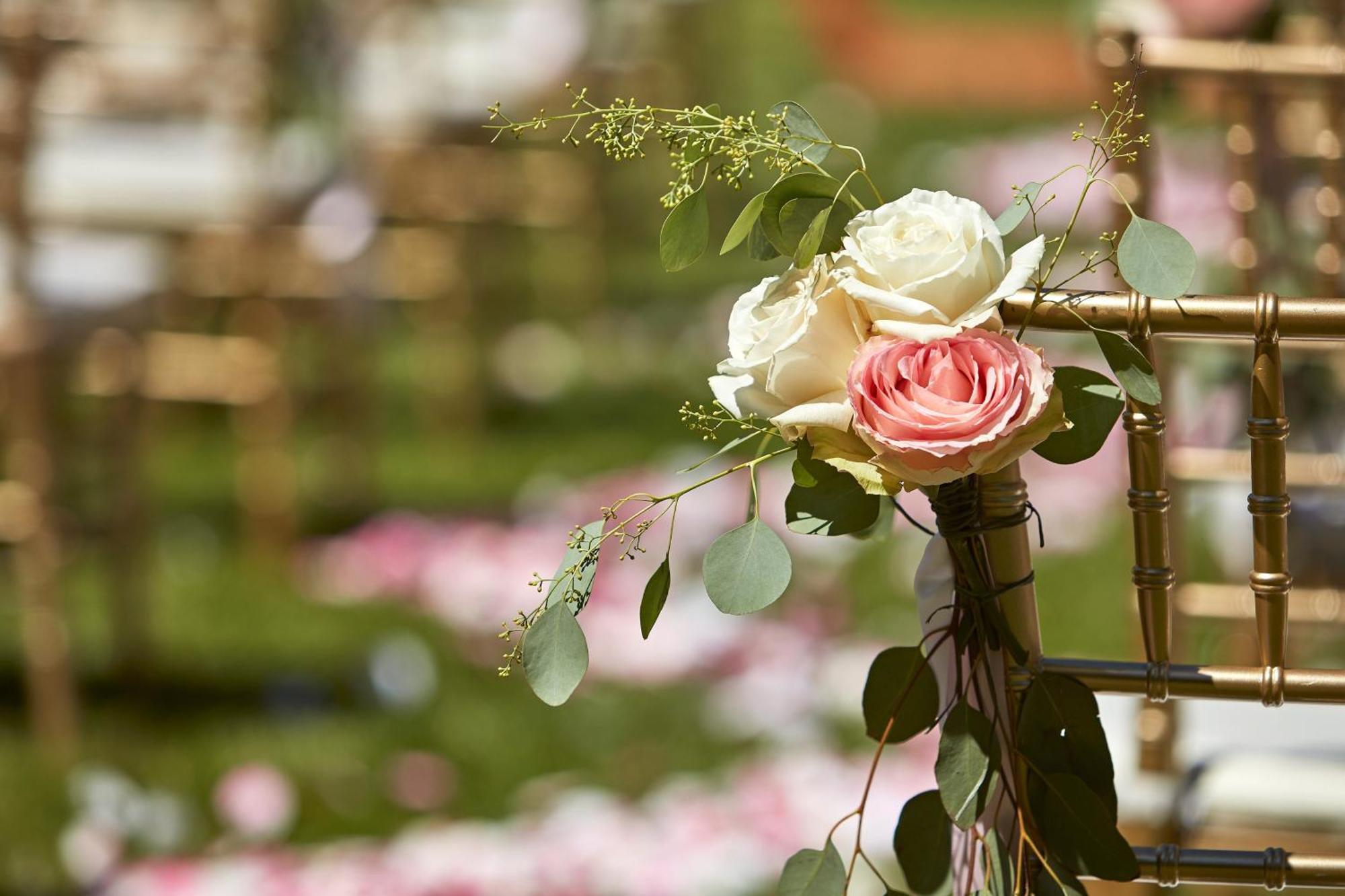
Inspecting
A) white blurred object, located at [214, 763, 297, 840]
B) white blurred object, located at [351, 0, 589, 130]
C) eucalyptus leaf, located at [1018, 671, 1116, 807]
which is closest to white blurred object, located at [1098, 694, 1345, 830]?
eucalyptus leaf, located at [1018, 671, 1116, 807]

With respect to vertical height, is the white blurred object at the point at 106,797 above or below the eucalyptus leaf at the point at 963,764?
above

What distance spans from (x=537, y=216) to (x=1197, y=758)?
4.37 m

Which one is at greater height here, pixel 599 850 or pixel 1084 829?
pixel 599 850

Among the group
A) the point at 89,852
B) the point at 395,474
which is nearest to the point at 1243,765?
the point at 89,852

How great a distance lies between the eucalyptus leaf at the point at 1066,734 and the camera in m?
1.00

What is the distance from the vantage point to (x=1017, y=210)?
0.99 meters

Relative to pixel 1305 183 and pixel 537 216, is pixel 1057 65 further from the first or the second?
pixel 1305 183

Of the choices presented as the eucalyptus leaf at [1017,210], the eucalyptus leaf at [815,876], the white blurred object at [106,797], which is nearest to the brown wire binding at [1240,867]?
the eucalyptus leaf at [815,876]

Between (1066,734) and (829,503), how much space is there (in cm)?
20

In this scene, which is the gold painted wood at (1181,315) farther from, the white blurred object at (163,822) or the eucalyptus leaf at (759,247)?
the white blurred object at (163,822)

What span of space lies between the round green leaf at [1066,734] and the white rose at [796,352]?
0.23m

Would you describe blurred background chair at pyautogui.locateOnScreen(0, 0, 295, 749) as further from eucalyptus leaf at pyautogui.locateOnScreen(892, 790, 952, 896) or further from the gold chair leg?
eucalyptus leaf at pyautogui.locateOnScreen(892, 790, 952, 896)

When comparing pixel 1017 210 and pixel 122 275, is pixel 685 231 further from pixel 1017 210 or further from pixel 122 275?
pixel 122 275

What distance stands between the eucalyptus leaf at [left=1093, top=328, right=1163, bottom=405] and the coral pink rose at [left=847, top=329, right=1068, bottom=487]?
0.05m
